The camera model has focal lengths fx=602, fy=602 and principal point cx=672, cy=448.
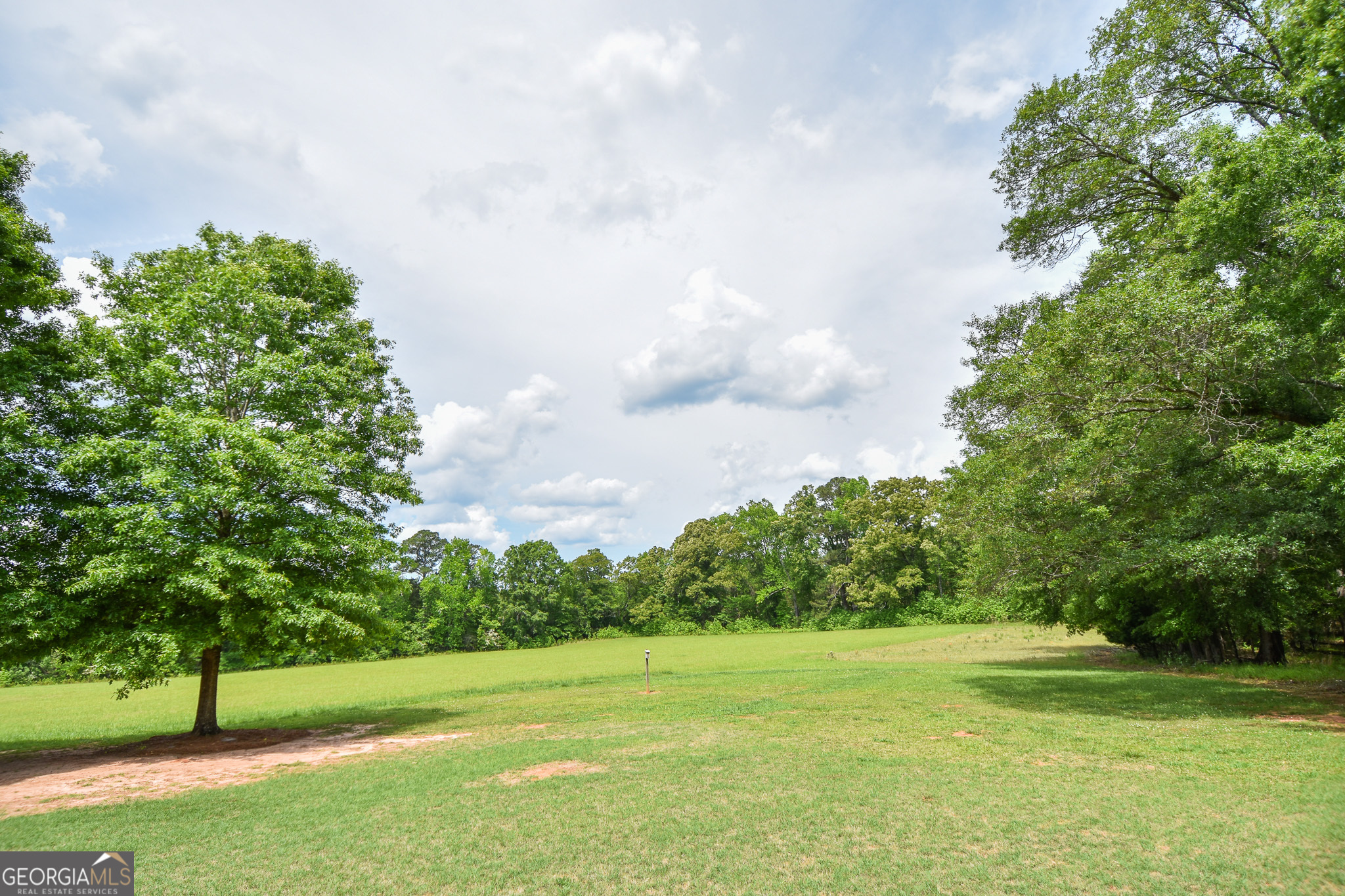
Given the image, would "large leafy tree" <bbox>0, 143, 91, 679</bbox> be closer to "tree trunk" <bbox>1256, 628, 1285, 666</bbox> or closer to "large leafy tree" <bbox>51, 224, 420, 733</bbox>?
"large leafy tree" <bbox>51, 224, 420, 733</bbox>

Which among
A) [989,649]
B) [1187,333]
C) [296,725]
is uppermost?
[1187,333]

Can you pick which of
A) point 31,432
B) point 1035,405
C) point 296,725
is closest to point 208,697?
point 296,725

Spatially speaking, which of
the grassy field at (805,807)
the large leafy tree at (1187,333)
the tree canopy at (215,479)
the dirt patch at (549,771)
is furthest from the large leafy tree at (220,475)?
the large leafy tree at (1187,333)

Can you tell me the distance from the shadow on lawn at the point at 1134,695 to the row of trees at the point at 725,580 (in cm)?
3673

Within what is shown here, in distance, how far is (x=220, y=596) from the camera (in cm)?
Result: 1135

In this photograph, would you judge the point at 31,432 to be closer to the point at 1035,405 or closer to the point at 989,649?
the point at 1035,405

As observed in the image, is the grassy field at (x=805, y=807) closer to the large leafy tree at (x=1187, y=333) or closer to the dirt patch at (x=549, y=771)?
Result: the dirt patch at (x=549, y=771)

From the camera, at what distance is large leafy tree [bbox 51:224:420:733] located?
38.7ft

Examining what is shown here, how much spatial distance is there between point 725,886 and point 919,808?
2.91 meters

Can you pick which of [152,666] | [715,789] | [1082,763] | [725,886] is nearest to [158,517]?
[152,666]

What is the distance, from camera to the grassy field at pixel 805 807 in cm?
529

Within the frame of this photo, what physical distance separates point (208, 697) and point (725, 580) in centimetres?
6392

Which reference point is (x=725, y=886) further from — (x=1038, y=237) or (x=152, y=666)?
(x=1038, y=237)

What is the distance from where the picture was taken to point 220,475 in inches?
490
